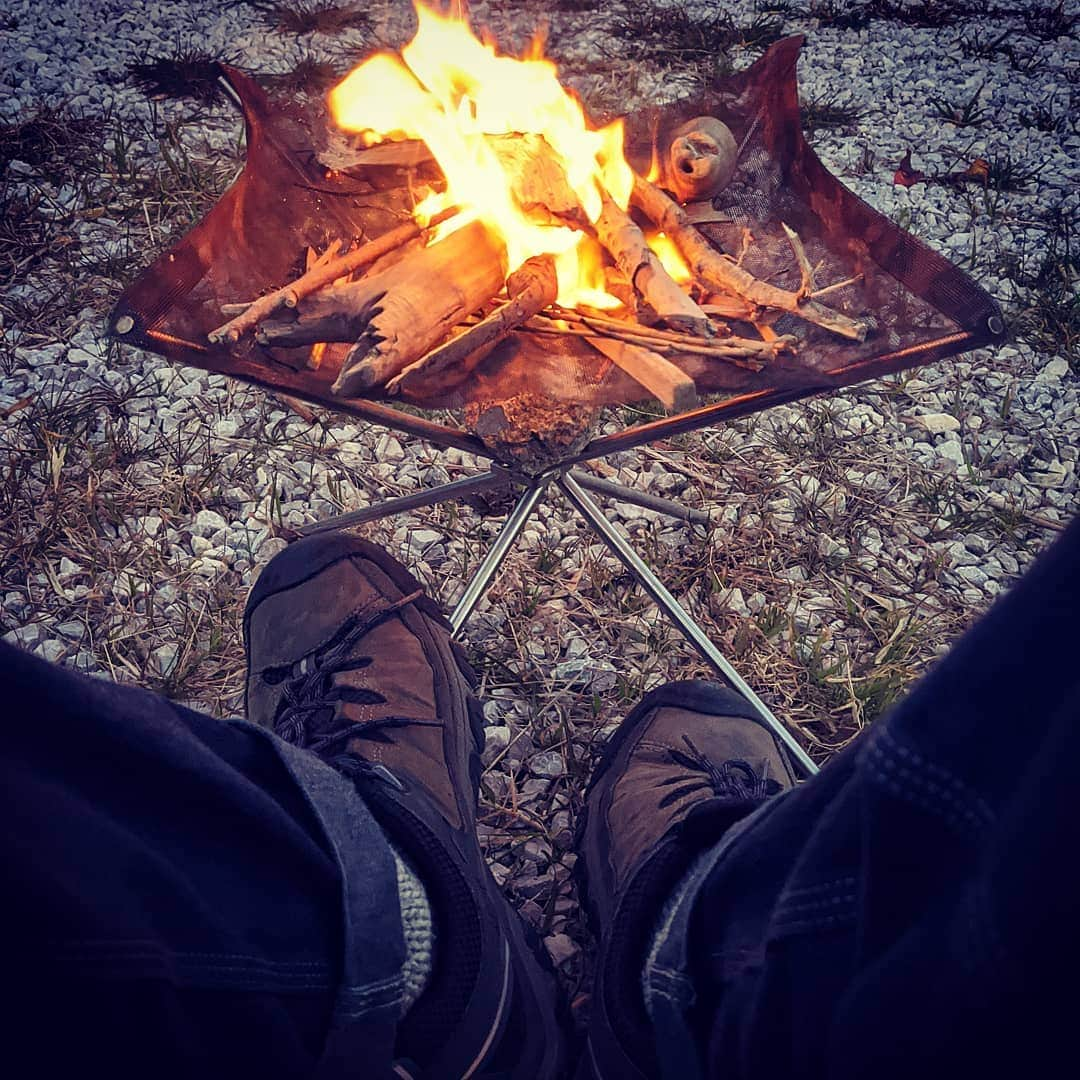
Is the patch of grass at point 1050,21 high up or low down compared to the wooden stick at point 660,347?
up

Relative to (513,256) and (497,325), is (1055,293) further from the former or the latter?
(497,325)

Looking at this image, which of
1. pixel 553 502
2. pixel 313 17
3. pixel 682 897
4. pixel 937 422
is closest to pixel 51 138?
pixel 313 17

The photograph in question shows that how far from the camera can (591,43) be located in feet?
12.4

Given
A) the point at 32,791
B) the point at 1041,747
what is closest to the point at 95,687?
the point at 32,791

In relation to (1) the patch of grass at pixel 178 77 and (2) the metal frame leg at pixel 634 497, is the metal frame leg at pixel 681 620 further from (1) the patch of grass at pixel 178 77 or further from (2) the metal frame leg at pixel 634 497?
(1) the patch of grass at pixel 178 77

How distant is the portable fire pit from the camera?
4.07ft

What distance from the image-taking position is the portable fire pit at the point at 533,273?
1.24 metres

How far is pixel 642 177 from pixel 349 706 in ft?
3.80

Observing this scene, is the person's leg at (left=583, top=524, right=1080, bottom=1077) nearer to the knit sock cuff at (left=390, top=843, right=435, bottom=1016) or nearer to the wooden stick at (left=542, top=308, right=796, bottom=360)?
the knit sock cuff at (left=390, top=843, right=435, bottom=1016)

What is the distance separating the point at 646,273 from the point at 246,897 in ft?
3.41

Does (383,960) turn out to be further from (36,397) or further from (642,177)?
(36,397)

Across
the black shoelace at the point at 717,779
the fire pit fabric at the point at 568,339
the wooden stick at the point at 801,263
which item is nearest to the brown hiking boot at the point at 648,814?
the black shoelace at the point at 717,779

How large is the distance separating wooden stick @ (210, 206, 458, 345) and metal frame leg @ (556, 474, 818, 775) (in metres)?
0.54

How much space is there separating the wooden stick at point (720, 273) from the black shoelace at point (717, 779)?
2.55ft
